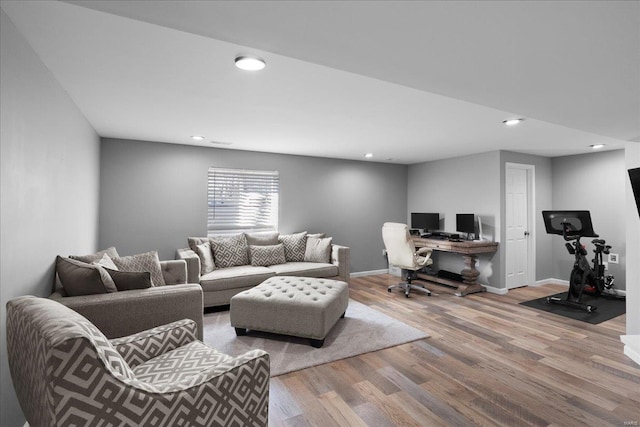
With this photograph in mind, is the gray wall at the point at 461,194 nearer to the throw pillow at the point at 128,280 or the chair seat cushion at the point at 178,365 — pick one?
the chair seat cushion at the point at 178,365

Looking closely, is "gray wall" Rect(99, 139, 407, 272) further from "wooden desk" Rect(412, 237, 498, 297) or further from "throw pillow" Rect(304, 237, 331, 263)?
"wooden desk" Rect(412, 237, 498, 297)

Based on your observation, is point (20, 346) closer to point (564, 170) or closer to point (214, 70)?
point (214, 70)

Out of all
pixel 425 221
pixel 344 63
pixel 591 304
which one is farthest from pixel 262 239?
pixel 591 304

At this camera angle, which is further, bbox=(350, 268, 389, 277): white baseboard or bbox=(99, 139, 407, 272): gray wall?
bbox=(350, 268, 389, 277): white baseboard

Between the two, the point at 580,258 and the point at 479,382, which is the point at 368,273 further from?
the point at 479,382

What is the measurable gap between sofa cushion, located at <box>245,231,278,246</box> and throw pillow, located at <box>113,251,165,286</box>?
2004 mm

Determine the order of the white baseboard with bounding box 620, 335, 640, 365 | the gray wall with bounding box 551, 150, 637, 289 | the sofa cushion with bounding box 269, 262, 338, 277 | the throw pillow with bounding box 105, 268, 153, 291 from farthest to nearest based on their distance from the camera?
the gray wall with bounding box 551, 150, 637, 289 < the sofa cushion with bounding box 269, 262, 338, 277 < the white baseboard with bounding box 620, 335, 640, 365 < the throw pillow with bounding box 105, 268, 153, 291

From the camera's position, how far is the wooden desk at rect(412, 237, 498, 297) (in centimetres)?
475

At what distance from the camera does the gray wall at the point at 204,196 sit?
427cm

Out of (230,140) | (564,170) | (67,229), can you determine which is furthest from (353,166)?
(67,229)

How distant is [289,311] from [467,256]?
10.9ft

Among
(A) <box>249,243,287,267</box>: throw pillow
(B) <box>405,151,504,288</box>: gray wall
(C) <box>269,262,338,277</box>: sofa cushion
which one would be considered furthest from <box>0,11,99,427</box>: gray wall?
(B) <box>405,151,504,288</box>: gray wall

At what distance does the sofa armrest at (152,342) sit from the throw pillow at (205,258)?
2.30 metres

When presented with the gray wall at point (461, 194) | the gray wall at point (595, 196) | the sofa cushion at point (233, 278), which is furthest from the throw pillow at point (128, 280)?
the gray wall at point (595, 196)
